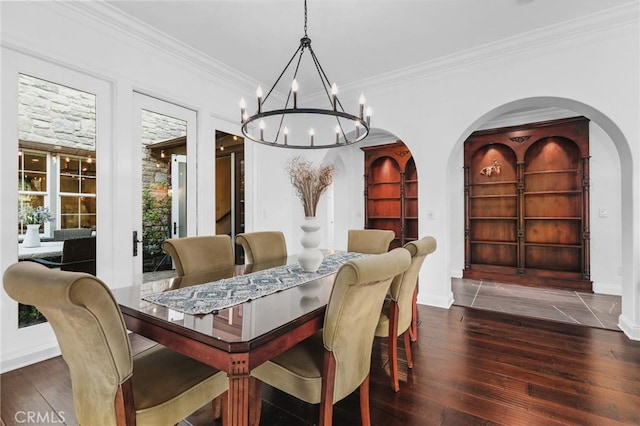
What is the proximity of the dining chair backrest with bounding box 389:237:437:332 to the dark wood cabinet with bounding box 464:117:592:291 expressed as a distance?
142 inches

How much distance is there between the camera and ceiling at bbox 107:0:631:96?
2.62 metres

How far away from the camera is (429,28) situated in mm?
2977

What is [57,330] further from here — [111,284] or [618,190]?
[618,190]

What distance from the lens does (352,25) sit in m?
2.90

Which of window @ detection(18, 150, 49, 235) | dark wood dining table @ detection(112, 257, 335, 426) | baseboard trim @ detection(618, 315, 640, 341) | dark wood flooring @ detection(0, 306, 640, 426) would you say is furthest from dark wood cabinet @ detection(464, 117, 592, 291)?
window @ detection(18, 150, 49, 235)

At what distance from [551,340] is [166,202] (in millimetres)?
3994

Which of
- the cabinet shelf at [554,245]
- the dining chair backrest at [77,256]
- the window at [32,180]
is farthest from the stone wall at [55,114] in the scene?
the cabinet shelf at [554,245]

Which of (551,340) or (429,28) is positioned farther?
(429,28)

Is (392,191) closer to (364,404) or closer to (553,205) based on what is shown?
(553,205)

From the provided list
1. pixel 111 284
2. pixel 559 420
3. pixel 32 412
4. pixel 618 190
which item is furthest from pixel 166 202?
pixel 618 190

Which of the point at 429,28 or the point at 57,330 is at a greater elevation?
the point at 429,28

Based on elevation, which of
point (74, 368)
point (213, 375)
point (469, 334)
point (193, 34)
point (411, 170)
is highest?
point (193, 34)

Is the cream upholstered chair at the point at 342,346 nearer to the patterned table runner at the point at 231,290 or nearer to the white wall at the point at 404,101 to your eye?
the patterned table runner at the point at 231,290

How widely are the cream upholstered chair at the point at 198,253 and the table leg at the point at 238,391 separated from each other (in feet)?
4.21
